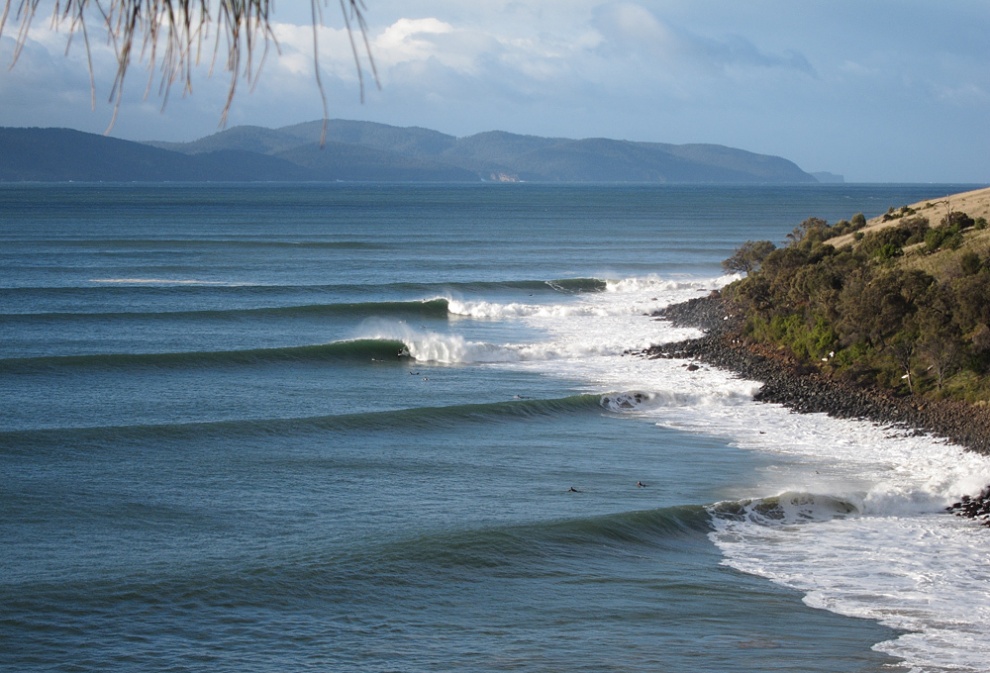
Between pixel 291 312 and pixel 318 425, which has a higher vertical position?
pixel 291 312

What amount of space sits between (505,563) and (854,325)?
1203cm

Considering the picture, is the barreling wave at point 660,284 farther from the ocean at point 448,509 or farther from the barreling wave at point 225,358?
the barreling wave at point 225,358

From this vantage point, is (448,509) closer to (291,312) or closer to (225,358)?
(225,358)

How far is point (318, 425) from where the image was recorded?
19766 millimetres

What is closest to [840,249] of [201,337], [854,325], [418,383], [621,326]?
[621,326]

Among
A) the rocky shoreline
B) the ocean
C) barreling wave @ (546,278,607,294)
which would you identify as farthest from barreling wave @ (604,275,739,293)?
the rocky shoreline

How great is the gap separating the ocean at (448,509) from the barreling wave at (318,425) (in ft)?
0.25

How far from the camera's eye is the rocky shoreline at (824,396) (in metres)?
17.4

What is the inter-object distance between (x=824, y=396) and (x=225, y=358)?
14.0 m

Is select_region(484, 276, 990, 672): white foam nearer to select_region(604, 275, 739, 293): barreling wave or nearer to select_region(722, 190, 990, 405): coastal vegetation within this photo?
select_region(722, 190, 990, 405): coastal vegetation

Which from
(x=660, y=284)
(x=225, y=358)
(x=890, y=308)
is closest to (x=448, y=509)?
(x=890, y=308)

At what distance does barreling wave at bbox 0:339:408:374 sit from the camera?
981 inches

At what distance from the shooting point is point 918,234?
90.8 ft

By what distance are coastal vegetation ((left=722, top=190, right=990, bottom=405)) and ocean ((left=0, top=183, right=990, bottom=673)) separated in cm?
199
